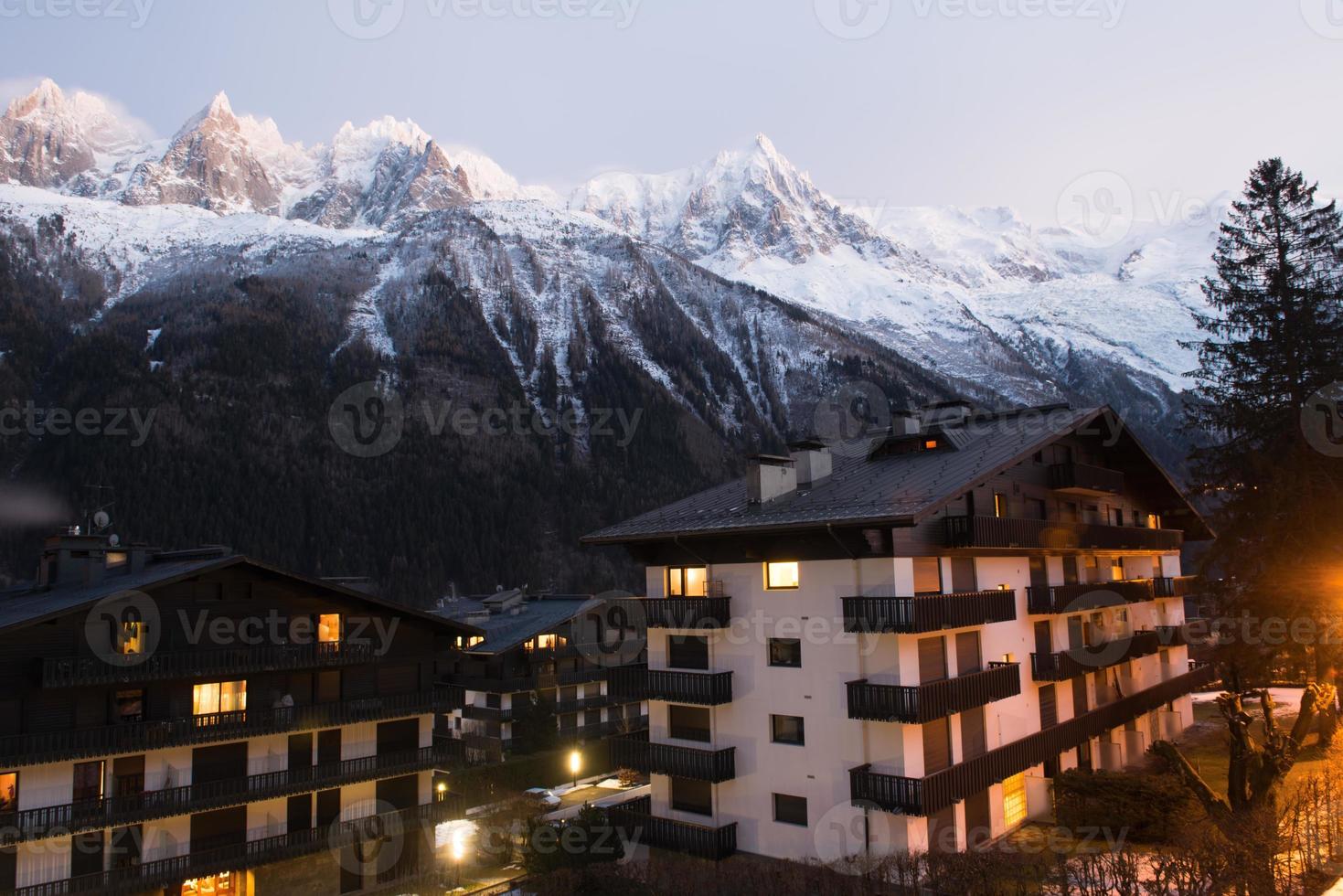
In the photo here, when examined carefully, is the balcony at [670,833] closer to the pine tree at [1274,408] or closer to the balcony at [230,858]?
the balcony at [230,858]

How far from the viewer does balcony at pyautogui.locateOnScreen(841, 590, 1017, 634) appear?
Answer: 24.5 metres

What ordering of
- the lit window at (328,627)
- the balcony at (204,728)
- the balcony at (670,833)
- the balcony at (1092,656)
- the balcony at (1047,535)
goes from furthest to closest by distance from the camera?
1. the lit window at (328,627)
2. the balcony at (1092,656)
3. the balcony at (670,833)
4. the balcony at (1047,535)
5. the balcony at (204,728)

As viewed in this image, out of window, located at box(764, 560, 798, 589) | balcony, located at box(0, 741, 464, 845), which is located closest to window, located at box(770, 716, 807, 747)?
window, located at box(764, 560, 798, 589)

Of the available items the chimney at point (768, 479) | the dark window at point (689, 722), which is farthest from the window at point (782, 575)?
the dark window at point (689, 722)

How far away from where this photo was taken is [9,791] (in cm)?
2558

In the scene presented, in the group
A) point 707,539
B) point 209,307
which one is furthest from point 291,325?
point 707,539

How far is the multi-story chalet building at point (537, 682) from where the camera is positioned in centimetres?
5112

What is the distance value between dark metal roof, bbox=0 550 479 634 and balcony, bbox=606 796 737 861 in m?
11.2

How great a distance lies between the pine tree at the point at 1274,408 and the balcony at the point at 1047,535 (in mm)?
3108

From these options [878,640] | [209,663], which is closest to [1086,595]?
[878,640]

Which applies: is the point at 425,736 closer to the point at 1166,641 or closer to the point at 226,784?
the point at 226,784

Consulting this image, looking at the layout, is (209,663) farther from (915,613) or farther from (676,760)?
(915,613)

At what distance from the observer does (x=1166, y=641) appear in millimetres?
43156

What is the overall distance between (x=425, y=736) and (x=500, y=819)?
828 cm
